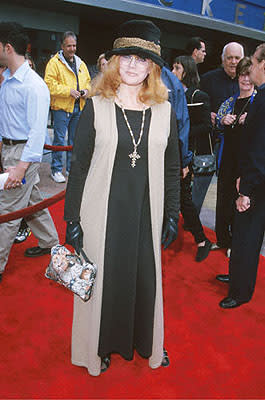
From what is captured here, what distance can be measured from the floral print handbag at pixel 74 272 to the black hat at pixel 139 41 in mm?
955

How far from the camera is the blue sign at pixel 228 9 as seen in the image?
9219 millimetres

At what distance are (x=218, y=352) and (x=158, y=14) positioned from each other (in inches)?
340

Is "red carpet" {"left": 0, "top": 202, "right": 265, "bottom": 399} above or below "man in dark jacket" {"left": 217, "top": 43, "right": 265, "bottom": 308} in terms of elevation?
below

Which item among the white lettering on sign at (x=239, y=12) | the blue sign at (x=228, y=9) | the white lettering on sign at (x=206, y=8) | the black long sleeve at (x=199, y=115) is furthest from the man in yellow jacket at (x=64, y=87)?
the white lettering on sign at (x=239, y=12)

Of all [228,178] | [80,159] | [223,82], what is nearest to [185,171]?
[228,178]

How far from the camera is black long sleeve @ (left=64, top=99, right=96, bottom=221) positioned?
5.15 ft

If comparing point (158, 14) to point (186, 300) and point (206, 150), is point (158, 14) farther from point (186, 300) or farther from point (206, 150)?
point (186, 300)

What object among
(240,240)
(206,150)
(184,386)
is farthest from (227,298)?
(206,150)

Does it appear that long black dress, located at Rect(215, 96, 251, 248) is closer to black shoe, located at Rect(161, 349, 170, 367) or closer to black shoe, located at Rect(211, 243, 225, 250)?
black shoe, located at Rect(211, 243, 225, 250)

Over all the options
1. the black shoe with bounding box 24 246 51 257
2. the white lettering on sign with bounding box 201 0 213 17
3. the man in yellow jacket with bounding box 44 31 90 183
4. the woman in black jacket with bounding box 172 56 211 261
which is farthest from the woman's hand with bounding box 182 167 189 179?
the white lettering on sign with bounding box 201 0 213 17

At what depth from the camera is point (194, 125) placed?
3135 mm

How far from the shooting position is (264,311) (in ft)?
8.48

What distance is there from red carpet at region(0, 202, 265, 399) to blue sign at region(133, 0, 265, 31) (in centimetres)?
808

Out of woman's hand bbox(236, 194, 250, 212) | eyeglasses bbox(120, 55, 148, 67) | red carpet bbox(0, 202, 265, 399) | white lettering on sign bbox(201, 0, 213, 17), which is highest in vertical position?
white lettering on sign bbox(201, 0, 213, 17)
